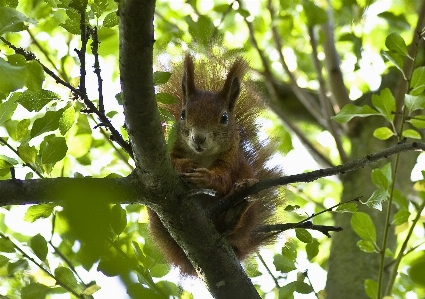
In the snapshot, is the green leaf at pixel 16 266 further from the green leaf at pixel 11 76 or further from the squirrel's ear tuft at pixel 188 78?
the squirrel's ear tuft at pixel 188 78

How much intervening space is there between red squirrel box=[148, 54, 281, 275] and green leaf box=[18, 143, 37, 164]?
424 millimetres

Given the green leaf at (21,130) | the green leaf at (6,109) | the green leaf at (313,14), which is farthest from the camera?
the green leaf at (313,14)

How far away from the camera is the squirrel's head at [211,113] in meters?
1.93

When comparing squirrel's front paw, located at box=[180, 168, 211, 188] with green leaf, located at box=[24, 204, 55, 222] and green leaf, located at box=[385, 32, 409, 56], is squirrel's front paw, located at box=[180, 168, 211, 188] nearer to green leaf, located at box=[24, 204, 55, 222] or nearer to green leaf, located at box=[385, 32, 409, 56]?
green leaf, located at box=[24, 204, 55, 222]

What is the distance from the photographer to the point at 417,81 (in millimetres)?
1520

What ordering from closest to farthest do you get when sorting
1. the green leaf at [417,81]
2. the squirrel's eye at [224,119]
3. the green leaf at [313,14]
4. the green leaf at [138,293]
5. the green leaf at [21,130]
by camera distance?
the green leaf at [138,293] < the green leaf at [21,130] < the green leaf at [417,81] < the squirrel's eye at [224,119] < the green leaf at [313,14]

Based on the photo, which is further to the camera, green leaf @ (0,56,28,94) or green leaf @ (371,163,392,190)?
green leaf @ (371,163,392,190)

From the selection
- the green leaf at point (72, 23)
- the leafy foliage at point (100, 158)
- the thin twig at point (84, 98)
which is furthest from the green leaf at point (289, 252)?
the green leaf at point (72, 23)

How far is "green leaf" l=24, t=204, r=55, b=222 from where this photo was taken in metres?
1.39

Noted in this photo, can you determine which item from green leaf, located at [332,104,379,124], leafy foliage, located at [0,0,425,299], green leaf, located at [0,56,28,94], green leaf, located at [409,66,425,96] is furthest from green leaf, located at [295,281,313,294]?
green leaf, located at [0,56,28,94]

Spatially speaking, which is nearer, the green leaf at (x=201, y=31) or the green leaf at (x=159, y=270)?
the green leaf at (x=159, y=270)

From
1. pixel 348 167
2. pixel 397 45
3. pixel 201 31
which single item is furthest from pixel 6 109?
pixel 397 45

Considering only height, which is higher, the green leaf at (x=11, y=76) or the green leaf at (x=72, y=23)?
the green leaf at (x=72, y=23)

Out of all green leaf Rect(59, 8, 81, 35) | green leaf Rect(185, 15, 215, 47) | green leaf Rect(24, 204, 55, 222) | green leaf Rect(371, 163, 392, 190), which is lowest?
green leaf Rect(24, 204, 55, 222)
